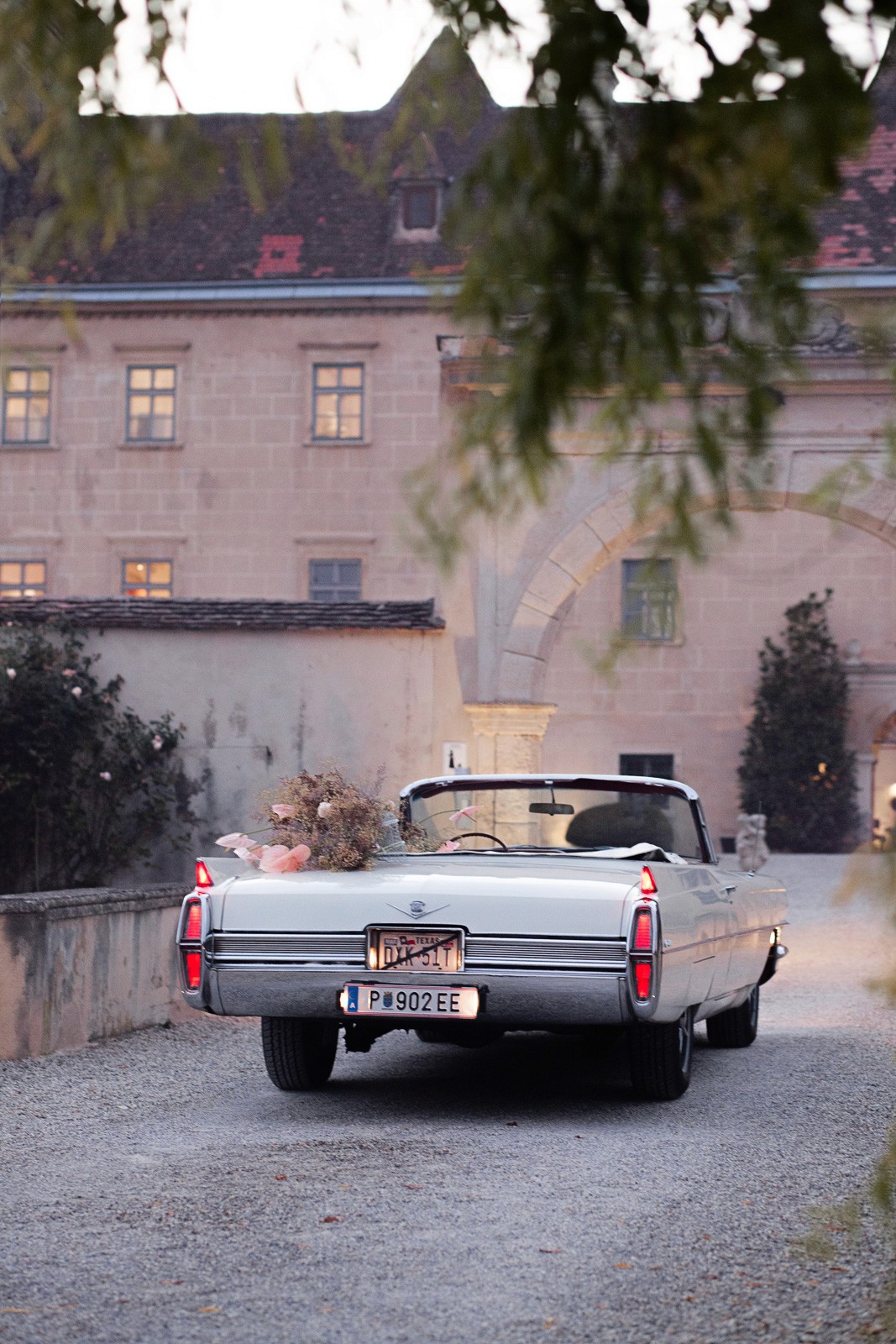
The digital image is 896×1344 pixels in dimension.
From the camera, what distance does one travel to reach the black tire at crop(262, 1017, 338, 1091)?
295 inches

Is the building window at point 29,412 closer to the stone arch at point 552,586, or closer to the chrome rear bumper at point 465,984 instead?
the stone arch at point 552,586

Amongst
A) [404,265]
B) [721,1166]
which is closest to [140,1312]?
[721,1166]

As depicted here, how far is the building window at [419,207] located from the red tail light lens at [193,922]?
2370cm

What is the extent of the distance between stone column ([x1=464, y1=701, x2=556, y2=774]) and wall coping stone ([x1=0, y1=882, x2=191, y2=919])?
6563mm

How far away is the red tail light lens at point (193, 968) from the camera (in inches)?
273

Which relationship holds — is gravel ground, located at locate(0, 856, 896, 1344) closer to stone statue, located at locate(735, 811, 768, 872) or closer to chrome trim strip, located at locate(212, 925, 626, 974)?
chrome trim strip, located at locate(212, 925, 626, 974)

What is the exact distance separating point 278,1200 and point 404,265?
957 inches

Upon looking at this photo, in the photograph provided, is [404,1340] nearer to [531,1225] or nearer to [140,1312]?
[140,1312]

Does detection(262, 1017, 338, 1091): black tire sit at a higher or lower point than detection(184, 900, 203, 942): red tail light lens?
lower

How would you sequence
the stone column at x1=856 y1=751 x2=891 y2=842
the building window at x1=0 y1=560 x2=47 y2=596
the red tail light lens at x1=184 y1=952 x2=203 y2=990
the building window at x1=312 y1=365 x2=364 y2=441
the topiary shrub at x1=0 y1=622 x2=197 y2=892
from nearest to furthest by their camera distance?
the red tail light lens at x1=184 y1=952 x2=203 y2=990 → the topiary shrub at x1=0 y1=622 x2=197 y2=892 → the building window at x1=312 y1=365 x2=364 y2=441 → the building window at x1=0 y1=560 x2=47 y2=596 → the stone column at x1=856 y1=751 x2=891 y2=842

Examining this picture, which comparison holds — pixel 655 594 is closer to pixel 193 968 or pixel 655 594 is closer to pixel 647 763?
pixel 193 968

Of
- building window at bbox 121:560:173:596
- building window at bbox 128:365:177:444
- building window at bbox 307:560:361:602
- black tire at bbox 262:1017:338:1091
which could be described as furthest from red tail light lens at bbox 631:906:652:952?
building window at bbox 128:365:177:444

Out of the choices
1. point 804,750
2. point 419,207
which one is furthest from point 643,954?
point 419,207

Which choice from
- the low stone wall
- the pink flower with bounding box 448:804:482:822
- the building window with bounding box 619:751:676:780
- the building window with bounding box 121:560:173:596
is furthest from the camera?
the building window with bounding box 619:751:676:780
